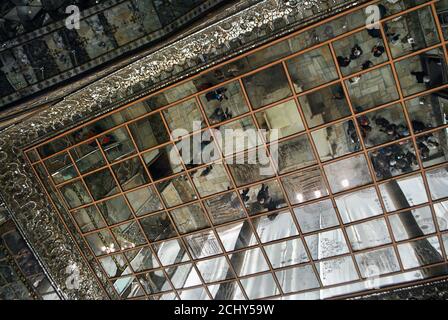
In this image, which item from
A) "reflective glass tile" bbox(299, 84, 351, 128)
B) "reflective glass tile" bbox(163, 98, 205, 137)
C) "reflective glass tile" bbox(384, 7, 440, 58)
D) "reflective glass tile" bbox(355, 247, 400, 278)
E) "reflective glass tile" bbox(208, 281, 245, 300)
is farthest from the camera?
"reflective glass tile" bbox(299, 84, 351, 128)

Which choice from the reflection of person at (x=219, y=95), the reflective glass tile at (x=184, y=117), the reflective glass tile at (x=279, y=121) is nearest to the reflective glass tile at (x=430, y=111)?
the reflective glass tile at (x=279, y=121)

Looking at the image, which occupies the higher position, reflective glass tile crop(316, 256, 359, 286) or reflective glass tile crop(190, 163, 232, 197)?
reflective glass tile crop(190, 163, 232, 197)

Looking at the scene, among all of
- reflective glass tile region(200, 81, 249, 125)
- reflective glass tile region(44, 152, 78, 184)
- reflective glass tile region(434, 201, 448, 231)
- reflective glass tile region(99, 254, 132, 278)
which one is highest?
reflective glass tile region(44, 152, 78, 184)

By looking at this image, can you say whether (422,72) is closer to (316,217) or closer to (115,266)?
(316,217)

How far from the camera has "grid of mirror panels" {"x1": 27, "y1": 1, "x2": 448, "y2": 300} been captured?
197 centimetres

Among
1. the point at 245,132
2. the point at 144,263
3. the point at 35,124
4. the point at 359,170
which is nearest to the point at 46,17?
the point at 35,124

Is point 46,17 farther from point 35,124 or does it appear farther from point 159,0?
point 35,124

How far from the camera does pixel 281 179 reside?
206 centimetres

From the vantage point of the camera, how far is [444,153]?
11.0ft

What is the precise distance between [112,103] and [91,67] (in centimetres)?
137

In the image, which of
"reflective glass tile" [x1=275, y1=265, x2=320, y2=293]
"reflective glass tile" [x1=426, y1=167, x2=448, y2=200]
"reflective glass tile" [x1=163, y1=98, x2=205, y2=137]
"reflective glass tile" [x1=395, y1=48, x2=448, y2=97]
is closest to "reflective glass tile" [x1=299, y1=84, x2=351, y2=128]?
"reflective glass tile" [x1=395, y1=48, x2=448, y2=97]

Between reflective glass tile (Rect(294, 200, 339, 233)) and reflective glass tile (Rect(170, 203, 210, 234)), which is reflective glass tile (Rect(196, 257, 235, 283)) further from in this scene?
reflective glass tile (Rect(294, 200, 339, 233))

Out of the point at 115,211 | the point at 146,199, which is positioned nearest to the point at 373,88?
the point at 146,199
